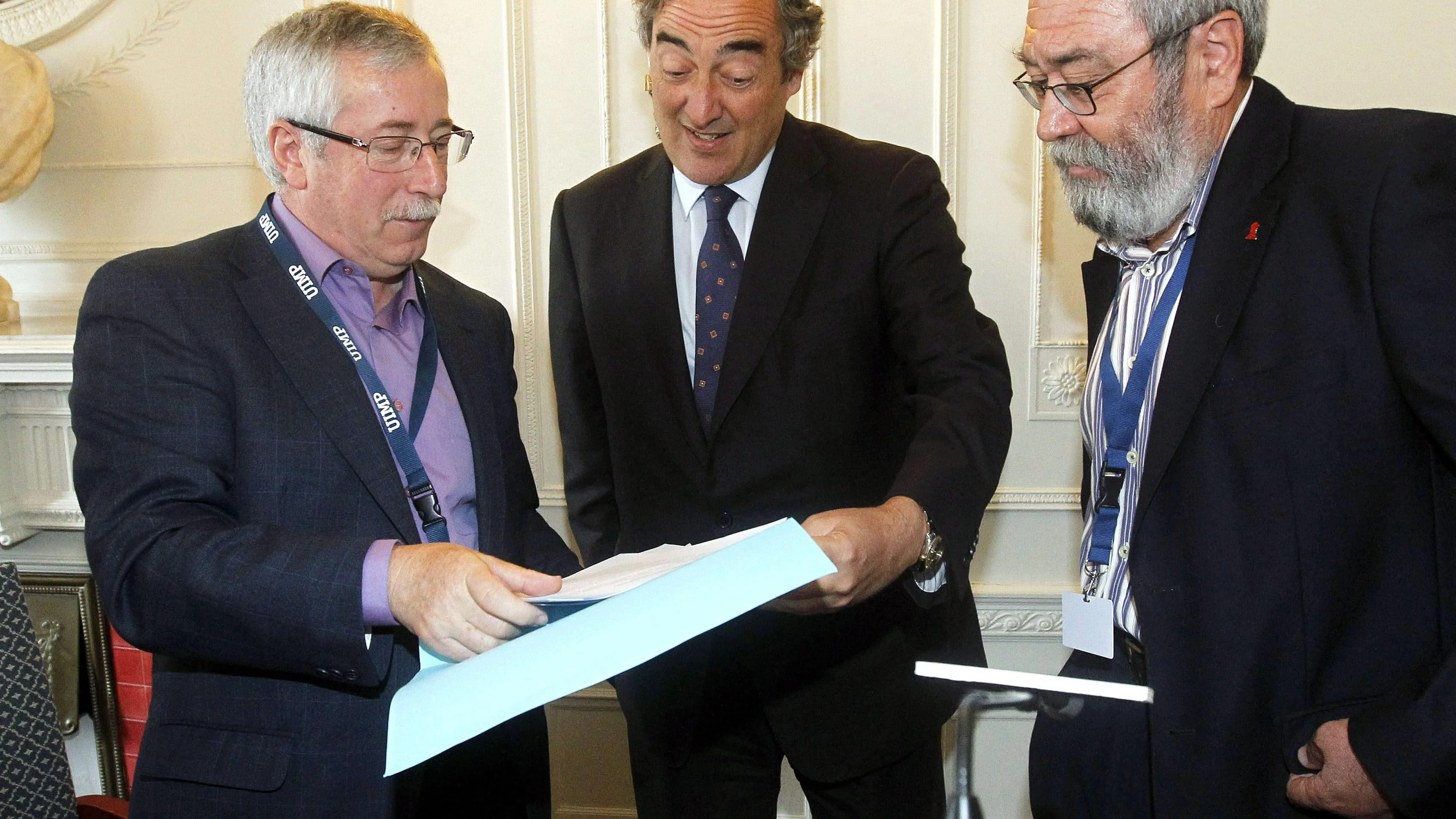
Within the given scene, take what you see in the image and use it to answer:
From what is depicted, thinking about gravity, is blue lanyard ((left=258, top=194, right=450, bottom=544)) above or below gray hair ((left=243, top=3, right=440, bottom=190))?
below

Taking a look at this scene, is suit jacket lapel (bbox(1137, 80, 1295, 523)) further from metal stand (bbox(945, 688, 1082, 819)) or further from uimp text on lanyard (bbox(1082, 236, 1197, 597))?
→ metal stand (bbox(945, 688, 1082, 819))

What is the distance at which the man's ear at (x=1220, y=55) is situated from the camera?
63.2 inches

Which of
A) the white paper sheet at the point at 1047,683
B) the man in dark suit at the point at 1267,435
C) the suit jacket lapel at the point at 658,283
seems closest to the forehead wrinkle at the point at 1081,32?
the man in dark suit at the point at 1267,435

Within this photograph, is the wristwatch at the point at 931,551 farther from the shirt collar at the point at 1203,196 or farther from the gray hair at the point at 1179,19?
the gray hair at the point at 1179,19

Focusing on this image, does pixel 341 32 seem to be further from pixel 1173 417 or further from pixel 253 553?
pixel 1173 417

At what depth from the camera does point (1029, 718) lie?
5.80ft

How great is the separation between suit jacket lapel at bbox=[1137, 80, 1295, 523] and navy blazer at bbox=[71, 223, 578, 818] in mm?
1093

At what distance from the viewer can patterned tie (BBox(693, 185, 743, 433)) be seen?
2215 mm

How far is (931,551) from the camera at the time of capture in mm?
1793

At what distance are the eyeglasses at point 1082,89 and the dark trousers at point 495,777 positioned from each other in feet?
4.36

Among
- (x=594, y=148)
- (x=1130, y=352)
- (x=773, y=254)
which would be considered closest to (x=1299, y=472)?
(x=1130, y=352)

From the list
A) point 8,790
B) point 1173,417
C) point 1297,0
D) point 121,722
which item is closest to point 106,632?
point 121,722

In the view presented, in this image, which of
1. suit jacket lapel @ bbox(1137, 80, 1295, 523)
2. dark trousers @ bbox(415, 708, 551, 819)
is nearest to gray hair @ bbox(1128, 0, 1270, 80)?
suit jacket lapel @ bbox(1137, 80, 1295, 523)

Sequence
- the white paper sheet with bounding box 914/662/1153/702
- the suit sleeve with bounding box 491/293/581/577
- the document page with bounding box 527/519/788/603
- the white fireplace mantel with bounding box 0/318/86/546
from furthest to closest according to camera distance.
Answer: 1. the white fireplace mantel with bounding box 0/318/86/546
2. the suit sleeve with bounding box 491/293/581/577
3. the white paper sheet with bounding box 914/662/1153/702
4. the document page with bounding box 527/519/788/603
